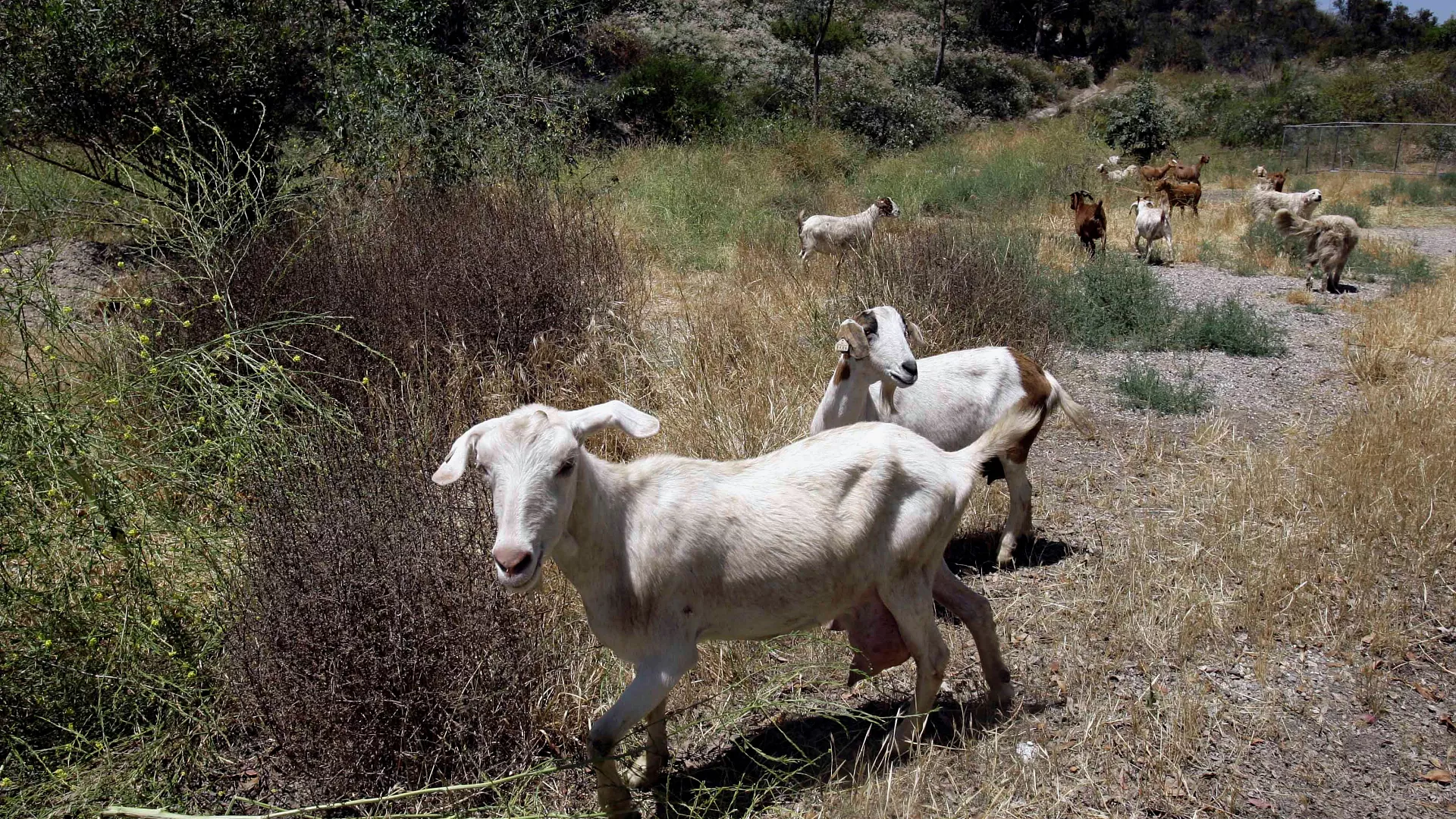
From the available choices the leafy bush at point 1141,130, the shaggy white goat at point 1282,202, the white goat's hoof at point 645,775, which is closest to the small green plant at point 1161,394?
the white goat's hoof at point 645,775

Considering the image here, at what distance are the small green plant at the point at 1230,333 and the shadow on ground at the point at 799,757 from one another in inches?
253

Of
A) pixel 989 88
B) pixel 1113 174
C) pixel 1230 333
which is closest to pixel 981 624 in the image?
pixel 1230 333

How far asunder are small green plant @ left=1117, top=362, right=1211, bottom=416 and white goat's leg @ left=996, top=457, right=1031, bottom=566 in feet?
9.09

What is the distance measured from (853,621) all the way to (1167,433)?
160 inches

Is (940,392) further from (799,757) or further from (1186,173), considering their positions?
(1186,173)

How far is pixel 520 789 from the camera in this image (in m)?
3.43

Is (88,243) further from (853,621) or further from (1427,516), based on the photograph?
(1427,516)

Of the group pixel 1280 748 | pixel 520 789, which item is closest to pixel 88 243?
pixel 520 789

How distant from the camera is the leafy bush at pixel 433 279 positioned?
6.38 m

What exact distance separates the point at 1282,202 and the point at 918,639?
15.6m

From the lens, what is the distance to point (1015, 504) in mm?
5387

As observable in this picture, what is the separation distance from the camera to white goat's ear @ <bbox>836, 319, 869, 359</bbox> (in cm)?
499

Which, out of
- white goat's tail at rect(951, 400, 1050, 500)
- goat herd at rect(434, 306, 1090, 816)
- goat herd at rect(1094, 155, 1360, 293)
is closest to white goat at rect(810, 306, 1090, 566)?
white goat's tail at rect(951, 400, 1050, 500)

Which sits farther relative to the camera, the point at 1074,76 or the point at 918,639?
the point at 1074,76
